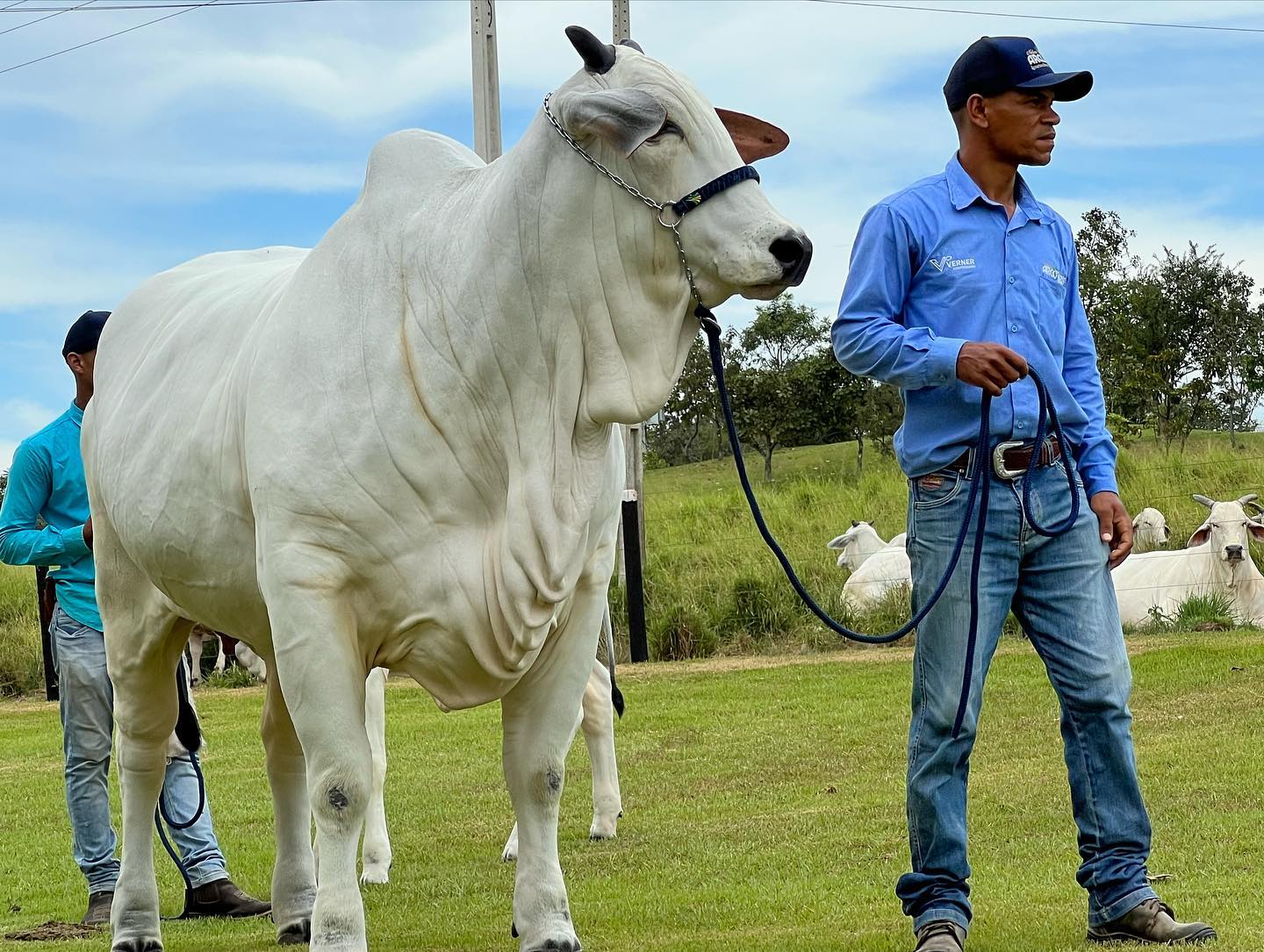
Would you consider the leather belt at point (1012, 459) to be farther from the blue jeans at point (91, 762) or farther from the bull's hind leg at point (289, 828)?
the blue jeans at point (91, 762)

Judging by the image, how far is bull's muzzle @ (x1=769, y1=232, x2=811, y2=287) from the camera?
391cm

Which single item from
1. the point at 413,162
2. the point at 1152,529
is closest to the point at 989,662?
the point at 413,162

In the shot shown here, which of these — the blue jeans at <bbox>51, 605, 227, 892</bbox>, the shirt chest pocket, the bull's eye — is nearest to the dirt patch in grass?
the blue jeans at <bbox>51, 605, 227, 892</bbox>

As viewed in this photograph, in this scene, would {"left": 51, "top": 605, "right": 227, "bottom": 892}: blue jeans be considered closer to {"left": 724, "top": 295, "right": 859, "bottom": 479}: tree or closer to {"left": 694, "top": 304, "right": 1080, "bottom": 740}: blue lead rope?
{"left": 694, "top": 304, "right": 1080, "bottom": 740}: blue lead rope

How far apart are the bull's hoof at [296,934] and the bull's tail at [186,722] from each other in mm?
983

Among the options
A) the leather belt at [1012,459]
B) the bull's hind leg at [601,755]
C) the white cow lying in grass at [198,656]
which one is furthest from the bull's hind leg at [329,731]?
the white cow lying in grass at [198,656]

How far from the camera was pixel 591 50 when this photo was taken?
13.5 ft

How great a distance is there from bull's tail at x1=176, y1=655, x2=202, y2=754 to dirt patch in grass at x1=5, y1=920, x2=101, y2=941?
0.74 meters

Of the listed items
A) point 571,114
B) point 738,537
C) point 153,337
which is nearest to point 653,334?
point 571,114

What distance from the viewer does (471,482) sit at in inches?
170

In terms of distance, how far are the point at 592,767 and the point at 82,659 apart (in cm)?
237

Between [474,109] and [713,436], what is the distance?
30309 mm

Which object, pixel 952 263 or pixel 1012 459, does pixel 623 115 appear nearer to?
pixel 952 263

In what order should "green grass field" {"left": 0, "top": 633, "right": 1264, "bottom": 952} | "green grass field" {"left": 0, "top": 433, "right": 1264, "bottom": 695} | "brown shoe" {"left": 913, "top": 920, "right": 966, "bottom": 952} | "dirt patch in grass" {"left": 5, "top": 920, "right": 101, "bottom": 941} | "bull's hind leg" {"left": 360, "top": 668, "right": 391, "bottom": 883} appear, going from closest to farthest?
"brown shoe" {"left": 913, "top": 920, "right": 966, "bottom": 952} → "green grass field" {"left": 0, "top": 633, "right": 1264, "bottom": 952} → "dirt patch in grass" {"left": 5, "top": 920, "right": 101, "bottom": 941} → "bull's hind leg" {"left": 360, "top": 668, "right": 391, "bottom": 883} → "green grass field" {"left": 0, "top": 433, "right": 1264, "bottom": 695}
